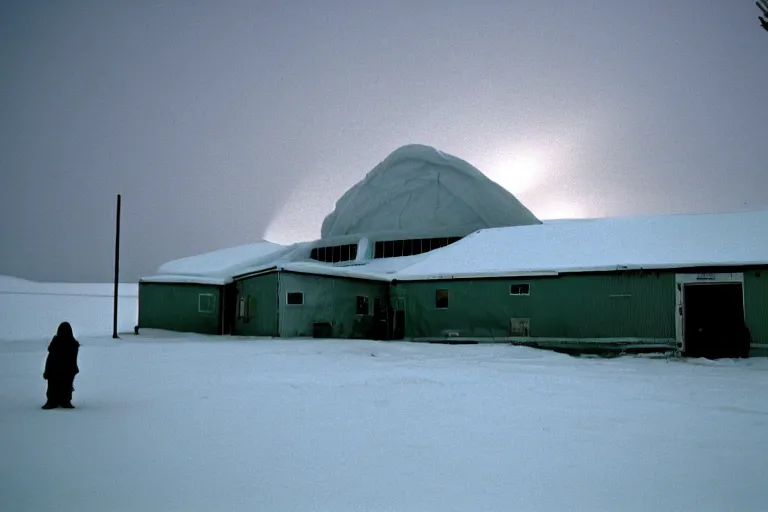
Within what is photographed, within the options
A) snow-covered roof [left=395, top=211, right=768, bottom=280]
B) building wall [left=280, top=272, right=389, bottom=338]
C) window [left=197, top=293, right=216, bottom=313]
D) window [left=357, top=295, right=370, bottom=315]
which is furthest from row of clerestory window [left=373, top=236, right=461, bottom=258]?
window [left=197, top=293, right=216, bottom=313]

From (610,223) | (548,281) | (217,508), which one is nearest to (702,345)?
(548,281)

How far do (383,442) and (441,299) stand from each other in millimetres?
17960

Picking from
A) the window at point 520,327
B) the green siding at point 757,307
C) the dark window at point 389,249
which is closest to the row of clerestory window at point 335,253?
the dark window at point 389,249

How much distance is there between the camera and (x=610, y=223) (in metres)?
27.9

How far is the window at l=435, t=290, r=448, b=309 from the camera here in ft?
80.9

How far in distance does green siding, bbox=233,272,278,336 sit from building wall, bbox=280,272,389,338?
46cm

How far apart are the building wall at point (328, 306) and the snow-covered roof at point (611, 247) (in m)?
1.81

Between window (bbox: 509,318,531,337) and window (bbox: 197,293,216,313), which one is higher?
window (bbox: 197,293,216,313)

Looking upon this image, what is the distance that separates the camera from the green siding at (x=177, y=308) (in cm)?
2752

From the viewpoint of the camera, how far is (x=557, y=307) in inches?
885

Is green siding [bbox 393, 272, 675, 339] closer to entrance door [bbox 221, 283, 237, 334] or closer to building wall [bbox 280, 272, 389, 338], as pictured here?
building wall [bbox 280, 272, 389, 338]

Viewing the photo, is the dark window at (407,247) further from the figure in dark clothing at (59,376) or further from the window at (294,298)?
the figure in dark clothing at (59,376)

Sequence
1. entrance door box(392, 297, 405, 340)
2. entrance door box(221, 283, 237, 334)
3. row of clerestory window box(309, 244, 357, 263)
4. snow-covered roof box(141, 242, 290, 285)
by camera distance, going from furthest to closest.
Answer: snow-covered roof box(141, 242, 290, 285)
row of clerestory window box(309, 244, 357, 263)
entrance door box(221, 283, 237, 334)
entrance door box(392, 297, 405, 340)

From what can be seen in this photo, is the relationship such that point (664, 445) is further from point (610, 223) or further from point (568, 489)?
point (610, 223)
